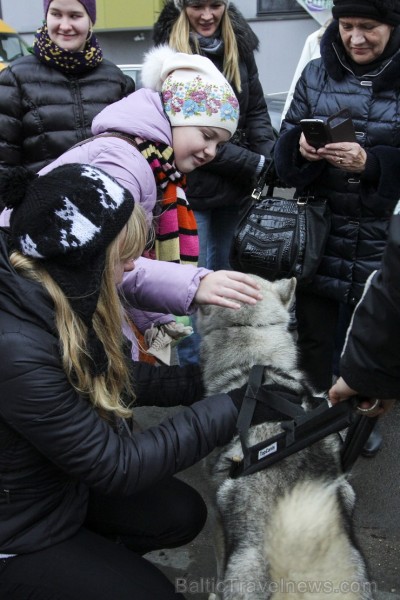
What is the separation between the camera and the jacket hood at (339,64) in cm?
257

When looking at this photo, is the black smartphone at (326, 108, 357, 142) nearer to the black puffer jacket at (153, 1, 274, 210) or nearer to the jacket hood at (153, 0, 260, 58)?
the black puffer jacket at (153, 1, 274, 210)

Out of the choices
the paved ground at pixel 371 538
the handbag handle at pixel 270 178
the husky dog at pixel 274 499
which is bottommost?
the paved ground at pixel 371 538

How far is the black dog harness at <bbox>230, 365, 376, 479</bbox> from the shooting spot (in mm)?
1867

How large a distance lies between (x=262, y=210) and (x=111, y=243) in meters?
1.31

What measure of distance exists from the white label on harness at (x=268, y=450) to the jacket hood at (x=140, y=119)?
1.15 m

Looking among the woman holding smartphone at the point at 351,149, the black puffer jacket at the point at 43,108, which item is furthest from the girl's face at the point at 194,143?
the black puffer jacket at the point at 43,108

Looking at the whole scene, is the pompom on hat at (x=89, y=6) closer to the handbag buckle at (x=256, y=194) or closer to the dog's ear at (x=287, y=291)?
the handbag buckle at (x=256, y=194)

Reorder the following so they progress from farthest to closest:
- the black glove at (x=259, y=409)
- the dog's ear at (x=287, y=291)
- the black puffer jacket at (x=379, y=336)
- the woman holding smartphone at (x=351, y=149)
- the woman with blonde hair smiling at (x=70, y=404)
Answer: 1. the woman holding smartphone at (x=351, y=149)
2. the dog's ear at (x=287, y=291)
3. the black glove at (x=259, y=409)
4. the woman with blonde hair smiling at (x=70, y=404)
5. the black puffer jacket at (x=379, y=336)

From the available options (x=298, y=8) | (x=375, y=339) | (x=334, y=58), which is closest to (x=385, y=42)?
(x=334, y=58)

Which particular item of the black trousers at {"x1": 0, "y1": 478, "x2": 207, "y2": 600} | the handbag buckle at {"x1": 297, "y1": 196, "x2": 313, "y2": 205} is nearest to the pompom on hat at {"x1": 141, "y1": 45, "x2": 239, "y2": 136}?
the handbag buckle at {"x1": 297, "y1": 196, "x2": 313, "y2": 205}

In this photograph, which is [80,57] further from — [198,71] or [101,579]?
[101,579]

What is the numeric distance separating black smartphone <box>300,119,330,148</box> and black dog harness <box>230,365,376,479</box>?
1.08 metres

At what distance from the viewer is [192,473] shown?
3.21m

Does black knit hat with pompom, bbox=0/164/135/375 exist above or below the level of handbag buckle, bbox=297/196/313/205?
above
